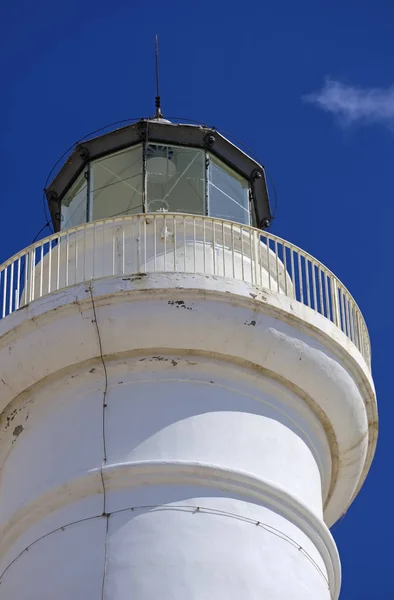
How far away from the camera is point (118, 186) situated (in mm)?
17188

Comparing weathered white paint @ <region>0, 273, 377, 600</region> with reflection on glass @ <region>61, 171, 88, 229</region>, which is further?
reflection on glass @ <region>61, 171, 88, 229</region>

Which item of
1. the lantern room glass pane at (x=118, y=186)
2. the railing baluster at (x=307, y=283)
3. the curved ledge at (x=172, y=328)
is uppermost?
the lantern room glass pane at (x=118, y=186)

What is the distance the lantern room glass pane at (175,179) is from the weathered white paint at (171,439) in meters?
2.56

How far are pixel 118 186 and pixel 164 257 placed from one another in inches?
70.1

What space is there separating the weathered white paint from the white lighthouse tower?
0.05 feet

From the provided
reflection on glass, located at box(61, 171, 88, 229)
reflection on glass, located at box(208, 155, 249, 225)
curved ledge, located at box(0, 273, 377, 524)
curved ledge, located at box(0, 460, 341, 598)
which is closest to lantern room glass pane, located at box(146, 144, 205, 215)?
reflection on glass, located at box(208, 155, 249, 225)

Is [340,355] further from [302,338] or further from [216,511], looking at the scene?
[216,511]

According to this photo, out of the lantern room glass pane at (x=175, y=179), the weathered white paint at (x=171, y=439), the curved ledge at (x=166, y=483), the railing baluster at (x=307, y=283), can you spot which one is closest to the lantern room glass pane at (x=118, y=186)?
the lantern room glass pane at (x=175, y=179)

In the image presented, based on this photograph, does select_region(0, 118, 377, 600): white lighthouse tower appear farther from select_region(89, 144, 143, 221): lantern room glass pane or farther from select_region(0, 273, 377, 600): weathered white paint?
select_region(89, 144, 143, 221): lantern room glass pane

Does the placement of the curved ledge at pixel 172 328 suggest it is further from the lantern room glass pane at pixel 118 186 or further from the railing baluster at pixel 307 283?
the lantern room glass pane at pixel 118 186

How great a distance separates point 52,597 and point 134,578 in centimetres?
72

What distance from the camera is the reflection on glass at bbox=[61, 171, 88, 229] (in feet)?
57.2

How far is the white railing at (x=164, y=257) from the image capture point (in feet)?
51.0

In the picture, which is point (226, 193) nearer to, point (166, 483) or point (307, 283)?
point (307, 283)
